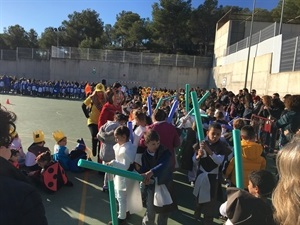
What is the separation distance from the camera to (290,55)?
44.9 feet

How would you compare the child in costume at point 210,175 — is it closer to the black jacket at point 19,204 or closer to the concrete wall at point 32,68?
the black jacket at point 19,204

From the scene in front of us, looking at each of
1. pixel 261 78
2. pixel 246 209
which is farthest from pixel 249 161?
pixel 261 78

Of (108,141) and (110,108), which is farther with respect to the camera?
(110,108)

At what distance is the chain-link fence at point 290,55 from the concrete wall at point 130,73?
823 inches

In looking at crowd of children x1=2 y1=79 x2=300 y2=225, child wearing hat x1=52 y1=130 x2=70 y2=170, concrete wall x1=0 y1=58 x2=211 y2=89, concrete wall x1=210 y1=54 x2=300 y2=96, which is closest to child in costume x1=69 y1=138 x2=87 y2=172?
child wearing hat x1=52 y1=130 x2=70 y2=170

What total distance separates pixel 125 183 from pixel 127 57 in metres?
32.9

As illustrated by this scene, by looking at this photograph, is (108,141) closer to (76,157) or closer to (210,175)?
(76,157)

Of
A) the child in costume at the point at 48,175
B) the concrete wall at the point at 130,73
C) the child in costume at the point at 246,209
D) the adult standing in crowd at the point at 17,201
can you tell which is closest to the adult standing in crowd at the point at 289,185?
the child in costume at the point at 246,209

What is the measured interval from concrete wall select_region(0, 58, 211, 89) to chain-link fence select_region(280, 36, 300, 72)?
2090 cm

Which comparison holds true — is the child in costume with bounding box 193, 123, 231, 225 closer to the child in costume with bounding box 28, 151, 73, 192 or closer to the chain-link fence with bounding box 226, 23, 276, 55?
the child in costume with bounding box 28, 151, 73, 192

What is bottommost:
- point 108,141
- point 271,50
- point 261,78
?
point 108,141

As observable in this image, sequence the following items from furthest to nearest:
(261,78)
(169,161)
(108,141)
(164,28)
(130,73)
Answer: (164,28) < (130,73) < (261,78) < (108,141) < (169,161)

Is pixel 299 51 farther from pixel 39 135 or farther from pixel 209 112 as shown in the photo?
pixel 39 135

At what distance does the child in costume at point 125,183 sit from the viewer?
4215 mm
